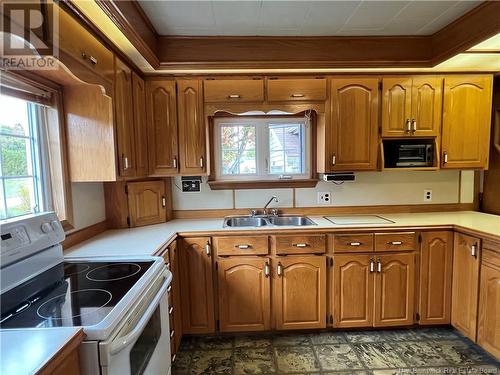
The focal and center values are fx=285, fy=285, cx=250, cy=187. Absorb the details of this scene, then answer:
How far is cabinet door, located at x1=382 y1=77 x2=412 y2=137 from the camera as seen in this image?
243 centimetres

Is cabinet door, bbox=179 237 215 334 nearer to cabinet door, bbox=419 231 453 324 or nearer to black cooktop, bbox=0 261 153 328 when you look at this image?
black cooktop, bbox=0 261 153 328

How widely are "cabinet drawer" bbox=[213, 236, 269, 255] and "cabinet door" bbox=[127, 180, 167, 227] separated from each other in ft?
2.12

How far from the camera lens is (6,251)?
3.63 ft

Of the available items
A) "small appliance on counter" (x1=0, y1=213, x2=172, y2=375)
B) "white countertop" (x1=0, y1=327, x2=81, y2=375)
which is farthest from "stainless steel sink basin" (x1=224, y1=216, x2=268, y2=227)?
"white countertop" (x1=0, y1=327, x2=81, y2=375)

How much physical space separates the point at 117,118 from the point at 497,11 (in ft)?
8.02

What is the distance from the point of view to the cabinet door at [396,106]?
243 cm

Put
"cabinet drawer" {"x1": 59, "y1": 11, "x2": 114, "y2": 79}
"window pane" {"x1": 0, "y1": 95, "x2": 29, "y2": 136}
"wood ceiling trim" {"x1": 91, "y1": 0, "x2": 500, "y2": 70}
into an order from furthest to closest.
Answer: "wood ceiling trim" {"x1": 91, "y1": 0, "x2": 500, "y2": 70}
"window pane" {"x1": 0, "y1": 95, "x2": 29, "y2": 136}
"cabinet drawer" {"x1": 59, "y1": 11, "x2": 114, "y2": 79}

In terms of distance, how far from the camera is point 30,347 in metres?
0.77

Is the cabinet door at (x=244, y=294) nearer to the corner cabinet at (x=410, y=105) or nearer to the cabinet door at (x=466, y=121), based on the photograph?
the corner cabinet at (x=410, y=105)

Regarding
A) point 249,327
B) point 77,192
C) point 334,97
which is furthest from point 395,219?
point 77,192

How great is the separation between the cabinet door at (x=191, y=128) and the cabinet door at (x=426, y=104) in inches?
71.5

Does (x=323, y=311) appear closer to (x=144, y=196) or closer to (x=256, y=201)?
(x=256, y=201)

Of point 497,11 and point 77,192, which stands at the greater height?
point 497,11

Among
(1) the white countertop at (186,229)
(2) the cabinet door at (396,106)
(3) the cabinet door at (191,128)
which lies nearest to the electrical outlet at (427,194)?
(1) the white countertop at (186,229)
